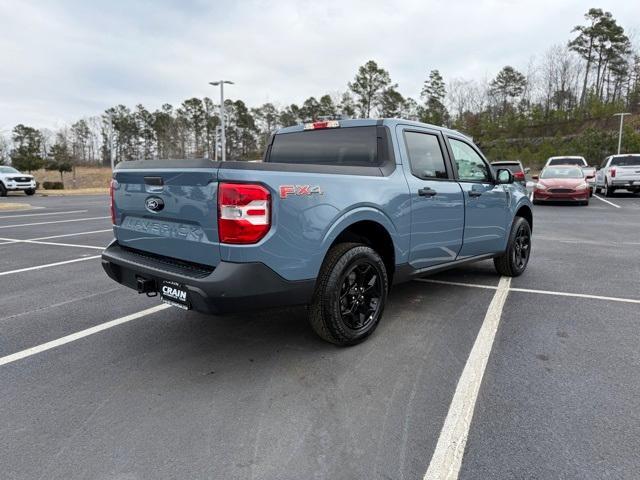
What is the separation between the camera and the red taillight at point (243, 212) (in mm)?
2775

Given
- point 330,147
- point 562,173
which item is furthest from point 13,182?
point 562,173

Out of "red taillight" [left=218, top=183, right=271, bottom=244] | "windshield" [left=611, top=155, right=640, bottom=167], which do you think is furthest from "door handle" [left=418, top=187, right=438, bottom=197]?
"windshield" [left=611, top=155, right=640, bottom=167]

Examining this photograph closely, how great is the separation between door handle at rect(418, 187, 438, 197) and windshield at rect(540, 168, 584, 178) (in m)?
14.8

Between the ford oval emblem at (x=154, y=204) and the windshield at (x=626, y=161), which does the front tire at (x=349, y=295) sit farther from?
the windshield at (x=626, y=161)

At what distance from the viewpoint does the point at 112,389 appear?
9.70 ft

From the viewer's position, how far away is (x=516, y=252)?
19.3 feet

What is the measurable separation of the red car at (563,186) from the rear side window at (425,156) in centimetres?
1366

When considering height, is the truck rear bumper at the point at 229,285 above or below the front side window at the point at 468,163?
below

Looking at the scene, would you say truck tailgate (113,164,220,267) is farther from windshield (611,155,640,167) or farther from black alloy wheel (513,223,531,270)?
windshield (611,155,640,167)

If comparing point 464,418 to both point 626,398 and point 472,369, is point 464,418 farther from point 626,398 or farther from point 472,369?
point 626,398

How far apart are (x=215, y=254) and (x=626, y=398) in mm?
2703

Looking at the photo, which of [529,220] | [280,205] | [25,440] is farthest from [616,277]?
[25,440]

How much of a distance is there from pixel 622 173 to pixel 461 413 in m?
20.7

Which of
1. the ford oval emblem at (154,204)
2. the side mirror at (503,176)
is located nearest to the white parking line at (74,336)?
the ford oval emblem at (154,204)
